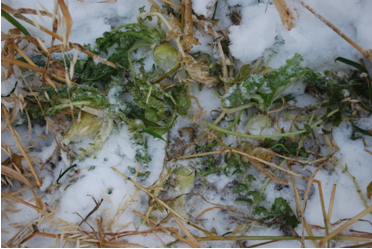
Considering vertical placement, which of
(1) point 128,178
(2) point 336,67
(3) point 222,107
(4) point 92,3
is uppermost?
(4) point 92,3

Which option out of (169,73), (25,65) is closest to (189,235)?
(169,73)

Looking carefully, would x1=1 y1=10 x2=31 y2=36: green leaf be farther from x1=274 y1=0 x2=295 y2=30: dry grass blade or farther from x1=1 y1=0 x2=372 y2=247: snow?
x1=274 y1=0 x2=295 y2=30: dry grass blade

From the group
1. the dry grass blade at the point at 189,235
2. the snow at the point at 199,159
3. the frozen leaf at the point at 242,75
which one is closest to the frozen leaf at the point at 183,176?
the snow at the point at 199,159

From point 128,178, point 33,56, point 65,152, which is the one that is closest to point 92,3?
point 33,56

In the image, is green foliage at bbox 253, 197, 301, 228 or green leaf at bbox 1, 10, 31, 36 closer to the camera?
green leaf at bbox 1, 10, 31, 36

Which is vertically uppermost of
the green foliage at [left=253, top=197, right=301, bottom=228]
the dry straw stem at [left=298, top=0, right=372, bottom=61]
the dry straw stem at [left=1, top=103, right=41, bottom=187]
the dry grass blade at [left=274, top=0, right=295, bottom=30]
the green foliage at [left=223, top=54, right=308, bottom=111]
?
the dry grass blade at [left=274, top=0, right=295, bottom=30]

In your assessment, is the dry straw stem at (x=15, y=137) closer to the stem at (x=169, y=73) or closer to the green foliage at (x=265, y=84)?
the stem at (x=169, y=73)

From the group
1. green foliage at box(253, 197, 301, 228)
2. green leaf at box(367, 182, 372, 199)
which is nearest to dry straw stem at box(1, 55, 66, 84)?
green foliage at box(253, 197, 301, 228)

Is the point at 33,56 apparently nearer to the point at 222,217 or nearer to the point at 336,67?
the point at 222,217
